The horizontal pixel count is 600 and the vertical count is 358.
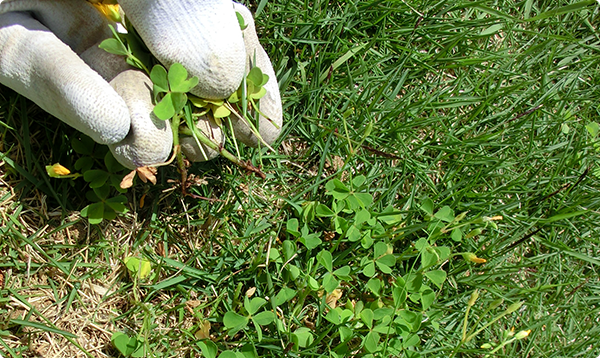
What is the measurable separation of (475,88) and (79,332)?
2.08 meters

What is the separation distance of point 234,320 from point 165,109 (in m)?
0.81

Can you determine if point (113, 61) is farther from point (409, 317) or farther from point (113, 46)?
point (409, 317)

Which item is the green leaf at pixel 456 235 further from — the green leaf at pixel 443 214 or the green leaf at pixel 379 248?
the green leaf at pixel 379 248

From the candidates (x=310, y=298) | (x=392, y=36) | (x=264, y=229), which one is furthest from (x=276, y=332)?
(x=392, y=36)

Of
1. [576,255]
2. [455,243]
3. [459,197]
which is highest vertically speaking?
[459,197]

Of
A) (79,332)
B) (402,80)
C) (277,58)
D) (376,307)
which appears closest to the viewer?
(79,332)

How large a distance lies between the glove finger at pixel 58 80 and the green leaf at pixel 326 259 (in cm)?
91

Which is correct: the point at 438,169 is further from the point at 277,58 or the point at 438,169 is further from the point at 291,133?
the point at 277,58

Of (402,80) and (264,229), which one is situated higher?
(402,80)

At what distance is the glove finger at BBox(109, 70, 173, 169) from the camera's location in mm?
1449

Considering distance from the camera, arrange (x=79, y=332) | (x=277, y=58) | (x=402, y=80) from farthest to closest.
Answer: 1. (x=402, y=80)
2. (x=277, y=58)
3. (x=79, y=332)

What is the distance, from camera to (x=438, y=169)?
7.81 feet

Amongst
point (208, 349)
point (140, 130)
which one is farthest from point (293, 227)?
point (140, 130)

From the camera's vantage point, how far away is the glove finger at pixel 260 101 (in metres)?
1.75
